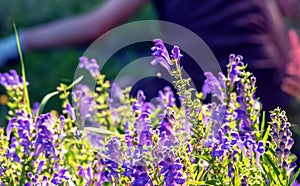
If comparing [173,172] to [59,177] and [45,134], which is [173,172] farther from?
[45,134]

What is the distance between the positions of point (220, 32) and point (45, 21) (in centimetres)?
544

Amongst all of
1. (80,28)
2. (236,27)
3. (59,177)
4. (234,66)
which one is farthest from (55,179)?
(80,28)

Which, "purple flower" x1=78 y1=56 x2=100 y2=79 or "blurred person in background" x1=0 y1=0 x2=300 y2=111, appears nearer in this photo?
"purple flower" x1=78 y1=56 x2=100 y2=79

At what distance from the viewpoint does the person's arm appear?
136 inches

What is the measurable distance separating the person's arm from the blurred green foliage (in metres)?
2.84

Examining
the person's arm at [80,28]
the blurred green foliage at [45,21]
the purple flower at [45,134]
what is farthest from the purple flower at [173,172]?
the blurred green foliage at [45,21]

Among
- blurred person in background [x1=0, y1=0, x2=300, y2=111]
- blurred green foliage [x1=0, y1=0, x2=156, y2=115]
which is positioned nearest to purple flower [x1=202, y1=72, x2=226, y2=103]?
blurred person in background [x1=0, y1=0, x2=300, y2=111]

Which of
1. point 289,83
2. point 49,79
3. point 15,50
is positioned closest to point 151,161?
point 289,83

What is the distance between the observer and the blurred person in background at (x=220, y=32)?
324 centimetres

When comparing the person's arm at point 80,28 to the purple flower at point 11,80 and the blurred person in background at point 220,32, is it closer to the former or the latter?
the blurred person in background at point 220,32

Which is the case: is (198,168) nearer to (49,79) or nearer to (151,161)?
(151,161)

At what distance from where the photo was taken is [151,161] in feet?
4.32

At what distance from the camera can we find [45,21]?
8570mm

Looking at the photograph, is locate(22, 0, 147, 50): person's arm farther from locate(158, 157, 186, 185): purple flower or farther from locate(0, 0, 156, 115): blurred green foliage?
locate(0, 0, 156, 115): blurred green foliage
